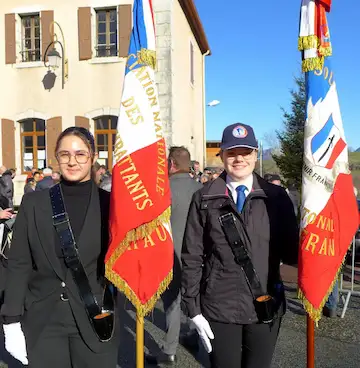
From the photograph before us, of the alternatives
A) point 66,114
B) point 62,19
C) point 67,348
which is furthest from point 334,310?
point 62,19

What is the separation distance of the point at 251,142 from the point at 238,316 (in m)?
1.04

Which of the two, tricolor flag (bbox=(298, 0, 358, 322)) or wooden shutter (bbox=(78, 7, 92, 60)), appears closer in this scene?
tricolor flag (bbox=(298, 0, 358, 322))

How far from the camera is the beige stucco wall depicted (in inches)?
514

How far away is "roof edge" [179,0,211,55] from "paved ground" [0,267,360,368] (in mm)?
12072

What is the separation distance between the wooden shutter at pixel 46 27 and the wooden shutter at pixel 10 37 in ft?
3.32

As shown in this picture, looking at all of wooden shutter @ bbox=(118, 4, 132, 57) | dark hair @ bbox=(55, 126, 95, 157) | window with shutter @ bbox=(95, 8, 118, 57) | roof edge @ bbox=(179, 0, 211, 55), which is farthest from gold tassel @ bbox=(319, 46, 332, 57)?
roof edge @ bbox=(179, 0, 211, 55)

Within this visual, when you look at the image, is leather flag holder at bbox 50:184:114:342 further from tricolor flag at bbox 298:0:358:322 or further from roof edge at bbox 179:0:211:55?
roof edge at bbox 179:0:211:55

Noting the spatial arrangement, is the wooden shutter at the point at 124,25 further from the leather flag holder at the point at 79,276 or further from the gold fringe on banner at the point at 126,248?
the leather flag holder at the point at 79,276

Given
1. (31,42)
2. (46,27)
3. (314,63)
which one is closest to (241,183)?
(314,63)

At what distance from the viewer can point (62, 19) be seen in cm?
1281

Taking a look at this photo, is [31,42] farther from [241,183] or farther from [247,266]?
[247,266]

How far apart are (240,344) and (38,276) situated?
4.14 feet

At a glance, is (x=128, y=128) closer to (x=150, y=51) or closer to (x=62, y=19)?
(x=150, y=51)

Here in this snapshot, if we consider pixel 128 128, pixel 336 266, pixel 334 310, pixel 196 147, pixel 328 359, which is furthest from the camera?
pixel 196 147
